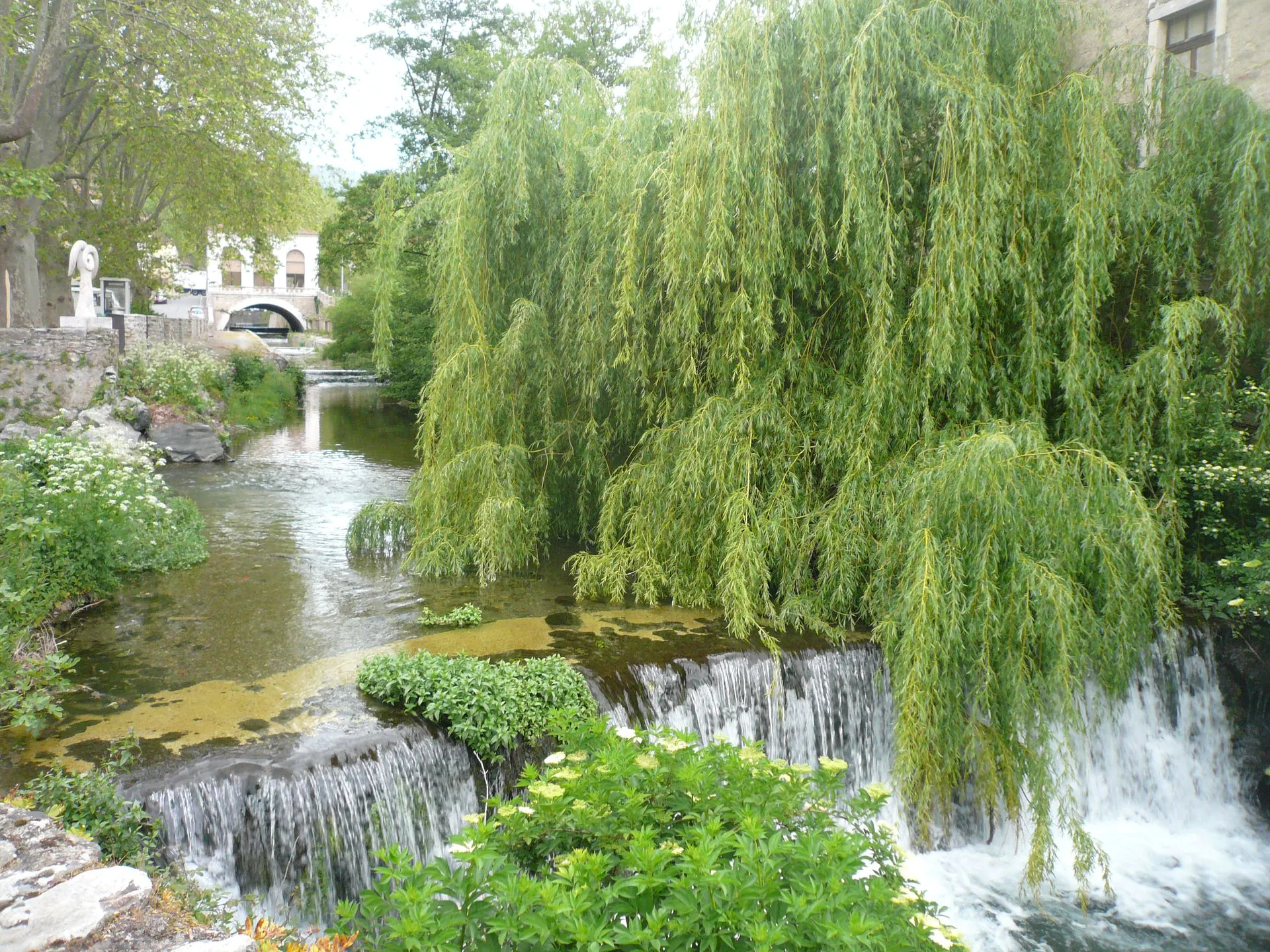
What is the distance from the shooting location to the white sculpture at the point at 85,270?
60.8 feet

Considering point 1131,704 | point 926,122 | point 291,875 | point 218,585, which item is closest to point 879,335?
point 926,122

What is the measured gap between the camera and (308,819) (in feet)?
18.0

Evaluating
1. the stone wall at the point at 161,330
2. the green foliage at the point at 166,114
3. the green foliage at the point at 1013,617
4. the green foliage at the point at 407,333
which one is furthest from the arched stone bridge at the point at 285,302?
the green foliage at the point at 1013,617

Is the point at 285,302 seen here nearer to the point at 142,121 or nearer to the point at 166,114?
the point at 142,121

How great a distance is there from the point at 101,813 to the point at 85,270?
16.9 metres

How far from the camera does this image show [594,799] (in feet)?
11.9

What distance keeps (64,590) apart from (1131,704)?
9.11 m

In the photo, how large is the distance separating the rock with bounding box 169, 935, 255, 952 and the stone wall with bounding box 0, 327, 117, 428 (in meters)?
15.6

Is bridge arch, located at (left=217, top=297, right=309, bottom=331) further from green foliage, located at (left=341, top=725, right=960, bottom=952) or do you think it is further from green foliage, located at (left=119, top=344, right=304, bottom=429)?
green foliage, located at (left=341, top=725, right=960, bottom=952)

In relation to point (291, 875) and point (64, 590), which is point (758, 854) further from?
point (64, 590)

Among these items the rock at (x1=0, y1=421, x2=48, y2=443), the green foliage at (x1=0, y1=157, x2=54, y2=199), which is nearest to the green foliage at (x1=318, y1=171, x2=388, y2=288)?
the rock at (x1=0, y1=421, x2=48, y2=443)

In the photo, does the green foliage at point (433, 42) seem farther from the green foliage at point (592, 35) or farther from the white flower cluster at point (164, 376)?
the white flower cluster at point (164, 376)

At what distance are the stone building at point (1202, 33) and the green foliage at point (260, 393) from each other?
20409 mm

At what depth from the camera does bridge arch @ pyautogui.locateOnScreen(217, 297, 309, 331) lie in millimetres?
60656
